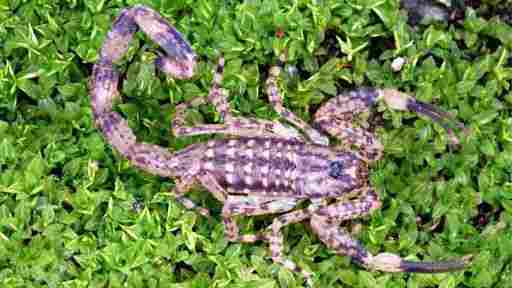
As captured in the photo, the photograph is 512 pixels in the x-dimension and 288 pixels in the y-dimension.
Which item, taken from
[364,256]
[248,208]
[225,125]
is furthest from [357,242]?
[225,125]

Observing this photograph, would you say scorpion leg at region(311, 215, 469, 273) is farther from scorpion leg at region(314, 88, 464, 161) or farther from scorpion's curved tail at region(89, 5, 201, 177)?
scorpion's curved tail at region(89, 5, 201, 177)

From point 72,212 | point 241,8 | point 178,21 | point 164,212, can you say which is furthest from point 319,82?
point 72,212

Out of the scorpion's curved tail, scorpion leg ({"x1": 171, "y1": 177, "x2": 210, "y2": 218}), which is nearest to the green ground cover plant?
scorpion leg ({"x1": 171, "y1": 177, "x2": 210, "y2": 218})

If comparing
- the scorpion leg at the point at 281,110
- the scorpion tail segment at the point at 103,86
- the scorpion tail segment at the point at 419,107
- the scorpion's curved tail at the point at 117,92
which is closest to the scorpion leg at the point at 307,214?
the scorpion leg at the point at 281,110

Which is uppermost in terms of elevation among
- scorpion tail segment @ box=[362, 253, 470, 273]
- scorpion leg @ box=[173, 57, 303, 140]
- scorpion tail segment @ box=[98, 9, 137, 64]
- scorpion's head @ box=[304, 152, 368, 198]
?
scorpion tail segment @ box=[98, 9, 137, 64]

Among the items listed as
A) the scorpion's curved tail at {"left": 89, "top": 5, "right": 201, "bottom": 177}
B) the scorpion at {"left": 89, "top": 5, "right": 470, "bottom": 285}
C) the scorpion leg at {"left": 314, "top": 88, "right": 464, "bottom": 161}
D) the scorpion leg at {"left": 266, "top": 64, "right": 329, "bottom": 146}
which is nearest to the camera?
the scorpion's curved tail at {"left": 89, "top": 5, "right": 201, "bottom": 177}

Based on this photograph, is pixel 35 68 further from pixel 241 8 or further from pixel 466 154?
pixel 466 154

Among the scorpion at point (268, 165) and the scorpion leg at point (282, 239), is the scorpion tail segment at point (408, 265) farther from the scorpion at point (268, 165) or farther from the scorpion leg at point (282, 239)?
the scorpion leg at point (282, 239)
